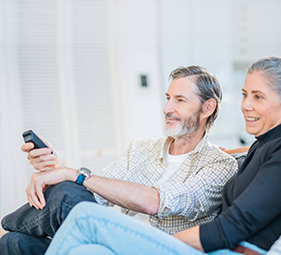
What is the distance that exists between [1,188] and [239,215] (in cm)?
260

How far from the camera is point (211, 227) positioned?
3.44 feet

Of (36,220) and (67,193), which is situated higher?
(67,193)

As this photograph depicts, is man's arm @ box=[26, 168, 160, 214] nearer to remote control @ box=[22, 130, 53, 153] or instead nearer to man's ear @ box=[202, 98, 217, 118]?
remote control @ box=[22, 130, 53, 153]

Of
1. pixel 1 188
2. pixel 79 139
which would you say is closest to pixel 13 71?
pixel 79 139

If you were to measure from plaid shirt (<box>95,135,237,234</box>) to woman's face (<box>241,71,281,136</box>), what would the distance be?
0.33m

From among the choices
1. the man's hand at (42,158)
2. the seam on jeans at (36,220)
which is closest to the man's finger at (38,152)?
the man's hand at (42,158)

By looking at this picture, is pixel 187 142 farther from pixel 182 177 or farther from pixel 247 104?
pixel 247 104

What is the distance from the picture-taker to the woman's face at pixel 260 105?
4.00ft

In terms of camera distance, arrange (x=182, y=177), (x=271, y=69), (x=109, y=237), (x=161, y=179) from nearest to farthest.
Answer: (x=109, y=237) < (x=271, y=69) < (x=182, y=177) < (x=161, y=179)

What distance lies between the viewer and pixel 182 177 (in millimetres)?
1641

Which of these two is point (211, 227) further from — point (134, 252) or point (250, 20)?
point (250, 20)

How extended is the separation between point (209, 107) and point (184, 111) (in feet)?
0.49

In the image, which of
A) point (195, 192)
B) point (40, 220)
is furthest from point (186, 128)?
point (40, 220)

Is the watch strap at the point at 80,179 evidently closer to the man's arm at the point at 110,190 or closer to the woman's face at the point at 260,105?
the man's arm at the point at 110,190
